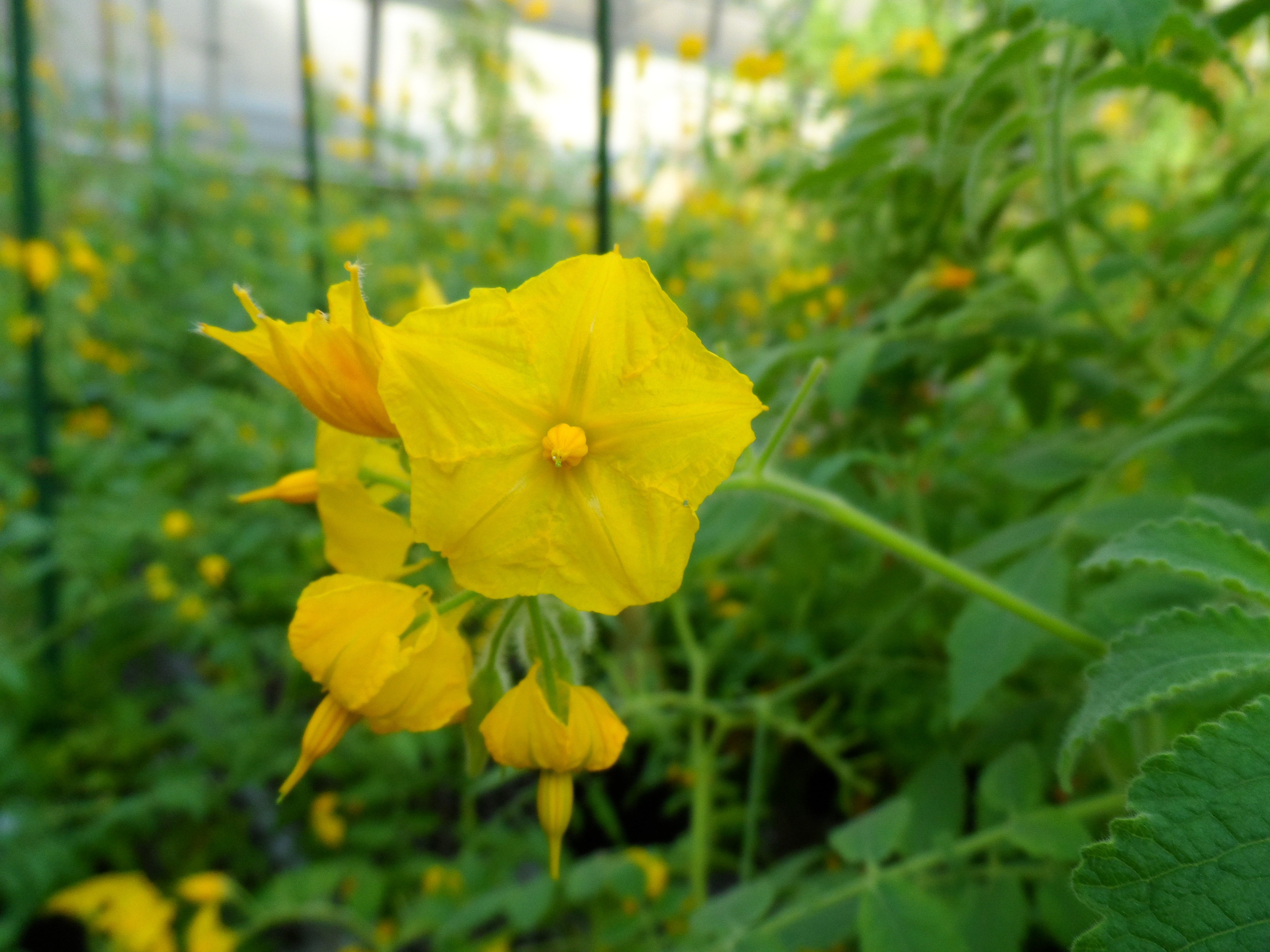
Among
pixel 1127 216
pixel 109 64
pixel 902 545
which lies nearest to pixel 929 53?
pixel 902 545

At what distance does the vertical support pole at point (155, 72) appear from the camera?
3.31m

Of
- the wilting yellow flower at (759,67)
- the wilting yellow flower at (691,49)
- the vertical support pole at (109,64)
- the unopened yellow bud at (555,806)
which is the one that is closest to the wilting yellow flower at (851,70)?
the wilting yellow flower at (759,67)

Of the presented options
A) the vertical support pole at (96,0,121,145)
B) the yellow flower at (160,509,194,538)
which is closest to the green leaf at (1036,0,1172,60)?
the yellow flower at (160,509,194,538)

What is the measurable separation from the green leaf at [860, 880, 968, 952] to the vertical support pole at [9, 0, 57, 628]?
1.62 meters

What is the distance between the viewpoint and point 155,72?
491 cm

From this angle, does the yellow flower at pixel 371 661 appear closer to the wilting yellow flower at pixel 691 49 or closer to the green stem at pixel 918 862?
the green stem at pixel 918 862

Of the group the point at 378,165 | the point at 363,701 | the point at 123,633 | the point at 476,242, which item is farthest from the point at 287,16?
the point at 363,701

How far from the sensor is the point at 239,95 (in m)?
6.57

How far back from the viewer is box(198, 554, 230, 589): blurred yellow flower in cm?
166

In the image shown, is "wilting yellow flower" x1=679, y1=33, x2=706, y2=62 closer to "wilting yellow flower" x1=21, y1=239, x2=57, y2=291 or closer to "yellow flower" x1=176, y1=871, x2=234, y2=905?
"wilting yellow flower" x1=21, y1=239, x2=57, y2=291

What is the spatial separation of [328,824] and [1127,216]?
9.06 feet

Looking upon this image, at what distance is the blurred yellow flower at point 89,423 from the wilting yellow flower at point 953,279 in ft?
7.03

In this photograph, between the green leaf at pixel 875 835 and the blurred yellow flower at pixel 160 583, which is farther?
the blurred yellow flower at pixel 160 583

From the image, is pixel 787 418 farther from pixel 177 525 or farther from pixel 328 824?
pixel 177 525
